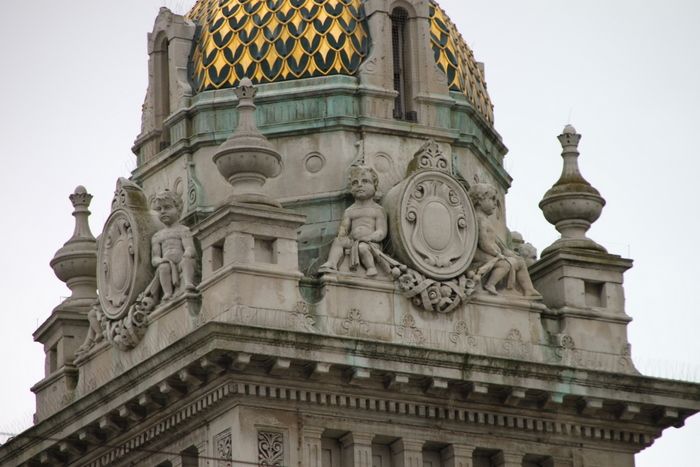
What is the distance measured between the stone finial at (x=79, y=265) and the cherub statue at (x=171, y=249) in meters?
3.90

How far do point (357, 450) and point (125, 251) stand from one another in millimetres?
6207

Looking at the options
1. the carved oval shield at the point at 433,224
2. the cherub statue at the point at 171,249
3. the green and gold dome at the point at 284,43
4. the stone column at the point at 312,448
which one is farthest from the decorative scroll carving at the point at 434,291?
the green and gold dome at the point at 284,43

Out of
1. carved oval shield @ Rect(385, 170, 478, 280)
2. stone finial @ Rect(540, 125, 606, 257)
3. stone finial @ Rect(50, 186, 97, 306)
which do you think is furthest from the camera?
stone finial @ Rect(50, 186, 97, 306)

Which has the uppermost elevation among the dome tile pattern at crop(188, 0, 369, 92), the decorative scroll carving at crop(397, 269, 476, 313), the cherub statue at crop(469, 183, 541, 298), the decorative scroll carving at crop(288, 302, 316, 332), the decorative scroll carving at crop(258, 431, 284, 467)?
the dome tile pattern at crop(188, 0, 369, 92)

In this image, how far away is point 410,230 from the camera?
57688mm

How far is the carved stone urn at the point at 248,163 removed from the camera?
56.3 metres

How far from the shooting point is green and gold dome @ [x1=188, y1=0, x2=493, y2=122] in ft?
198

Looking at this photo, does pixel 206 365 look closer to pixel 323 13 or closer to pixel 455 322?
pixel 455 322

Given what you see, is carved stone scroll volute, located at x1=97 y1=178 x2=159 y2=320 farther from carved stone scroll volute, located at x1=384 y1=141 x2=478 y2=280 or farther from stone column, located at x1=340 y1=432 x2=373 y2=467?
stone column, located at x1=340 y1=432 x2=373 y2=467

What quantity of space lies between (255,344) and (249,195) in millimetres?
3063

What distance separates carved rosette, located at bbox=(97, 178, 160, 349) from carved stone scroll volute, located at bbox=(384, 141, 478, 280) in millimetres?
4589

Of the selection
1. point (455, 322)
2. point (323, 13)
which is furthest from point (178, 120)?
point (455, 322)

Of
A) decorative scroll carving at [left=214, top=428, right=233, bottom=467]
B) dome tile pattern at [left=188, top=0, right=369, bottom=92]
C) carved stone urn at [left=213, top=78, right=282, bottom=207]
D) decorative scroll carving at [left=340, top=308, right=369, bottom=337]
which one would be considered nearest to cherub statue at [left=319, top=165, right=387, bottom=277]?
decorative scroll carving at [left=340, top=308, right=369, bottom=337]

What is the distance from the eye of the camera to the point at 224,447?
55.1 metres
